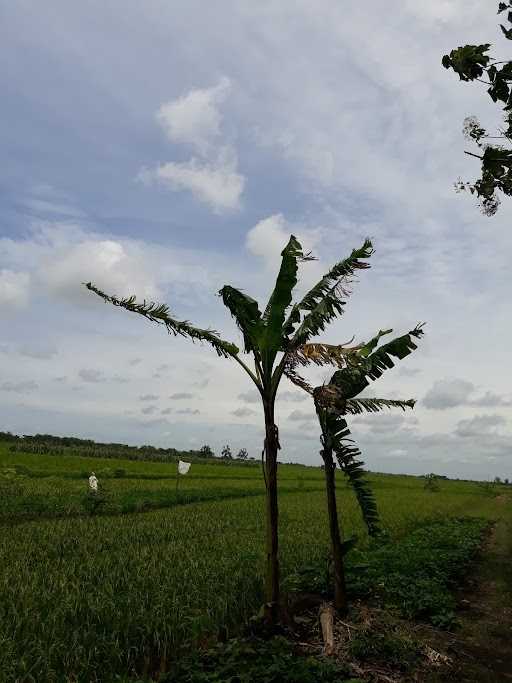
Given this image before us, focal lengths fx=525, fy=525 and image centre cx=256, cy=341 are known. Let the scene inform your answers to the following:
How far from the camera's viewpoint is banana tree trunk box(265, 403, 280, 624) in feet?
20.1

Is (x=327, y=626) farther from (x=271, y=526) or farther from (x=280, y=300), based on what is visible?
(x=280, y=300)

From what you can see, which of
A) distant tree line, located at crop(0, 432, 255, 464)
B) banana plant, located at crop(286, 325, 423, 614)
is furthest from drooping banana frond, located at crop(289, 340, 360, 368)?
distant tree line, located at crop(0, 432, 255, 464)

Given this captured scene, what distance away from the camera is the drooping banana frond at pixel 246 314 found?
7023 mm

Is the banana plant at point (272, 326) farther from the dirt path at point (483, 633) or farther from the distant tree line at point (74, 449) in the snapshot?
the distant tree line at point (74, 449)

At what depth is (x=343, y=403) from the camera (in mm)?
7730

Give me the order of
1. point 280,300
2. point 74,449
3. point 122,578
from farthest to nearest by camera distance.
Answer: point 74,449 < point 122,578 < point 280,300

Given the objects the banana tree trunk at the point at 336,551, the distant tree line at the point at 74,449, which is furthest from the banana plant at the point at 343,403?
the distant tree line at the point at 74,449

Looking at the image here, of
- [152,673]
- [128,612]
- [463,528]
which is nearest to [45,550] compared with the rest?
[128,612]

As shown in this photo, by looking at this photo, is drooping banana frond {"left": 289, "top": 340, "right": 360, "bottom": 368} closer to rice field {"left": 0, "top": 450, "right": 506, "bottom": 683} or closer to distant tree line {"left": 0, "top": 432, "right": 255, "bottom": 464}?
rice field {"left": 0, "top": 450, "right": 506, "bottom": 683}

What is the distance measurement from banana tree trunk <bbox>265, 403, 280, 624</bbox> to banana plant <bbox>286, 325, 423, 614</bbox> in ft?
2.86

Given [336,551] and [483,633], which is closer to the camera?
[336,551]

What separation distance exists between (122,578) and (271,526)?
10.3 ft

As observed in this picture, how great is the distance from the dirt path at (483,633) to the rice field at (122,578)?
2.62 metres

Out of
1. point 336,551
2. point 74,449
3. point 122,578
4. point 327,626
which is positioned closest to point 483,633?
point 336,551
